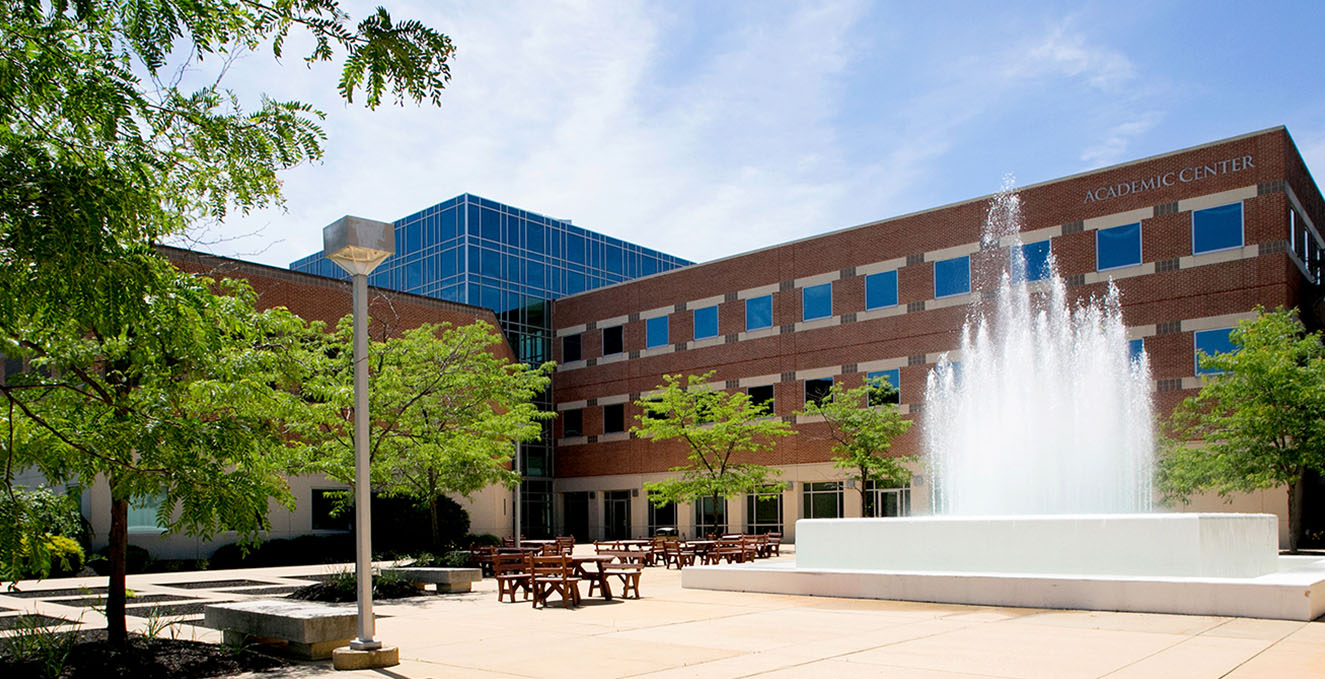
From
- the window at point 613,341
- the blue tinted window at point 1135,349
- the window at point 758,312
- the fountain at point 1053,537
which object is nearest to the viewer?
the fountain at point 1053,537

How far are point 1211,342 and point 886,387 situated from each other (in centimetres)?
1089

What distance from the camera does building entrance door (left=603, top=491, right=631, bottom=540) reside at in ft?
164

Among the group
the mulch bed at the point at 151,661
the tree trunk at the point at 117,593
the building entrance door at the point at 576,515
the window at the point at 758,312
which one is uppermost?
the window at the point at 758,312

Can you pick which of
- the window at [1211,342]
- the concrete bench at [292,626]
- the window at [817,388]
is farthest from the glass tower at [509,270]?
the concrete bench at [292,626]

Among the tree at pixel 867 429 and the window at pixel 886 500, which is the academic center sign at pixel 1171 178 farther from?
the window at pixel 886 500

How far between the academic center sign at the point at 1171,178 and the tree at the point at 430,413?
21341mm

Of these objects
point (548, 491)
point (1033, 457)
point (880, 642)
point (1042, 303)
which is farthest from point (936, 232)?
point (880, 642)

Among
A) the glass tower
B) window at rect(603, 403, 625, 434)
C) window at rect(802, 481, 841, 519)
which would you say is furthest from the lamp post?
the glass tower

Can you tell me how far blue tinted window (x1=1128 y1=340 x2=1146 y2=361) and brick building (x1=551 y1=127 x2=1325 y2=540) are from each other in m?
0.07

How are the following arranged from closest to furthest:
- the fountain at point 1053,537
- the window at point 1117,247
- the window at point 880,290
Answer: the fountain at point 1053,537 < the window at point 1117,247 < the window at point 880,290

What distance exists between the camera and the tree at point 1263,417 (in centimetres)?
2628

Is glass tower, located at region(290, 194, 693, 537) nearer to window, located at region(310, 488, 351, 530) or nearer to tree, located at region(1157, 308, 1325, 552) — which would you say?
window, located at region(310, 488, 351, 530)

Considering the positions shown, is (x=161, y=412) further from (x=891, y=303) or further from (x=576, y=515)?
(x=576, y=515)

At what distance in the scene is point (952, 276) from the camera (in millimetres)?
38656
